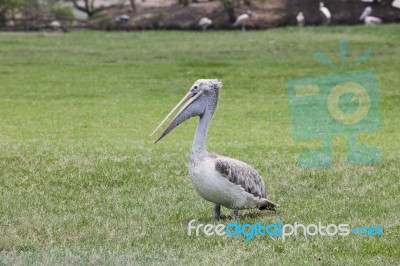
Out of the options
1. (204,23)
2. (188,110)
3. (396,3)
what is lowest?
(396,3)

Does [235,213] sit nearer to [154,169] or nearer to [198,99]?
[198,99]

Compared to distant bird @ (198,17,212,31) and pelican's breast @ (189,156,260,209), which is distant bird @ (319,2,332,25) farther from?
pelican's breast @ (189,156,260,209)

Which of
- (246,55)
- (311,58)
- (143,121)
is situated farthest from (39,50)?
(143,121)

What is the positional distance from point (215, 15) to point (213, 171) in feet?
121

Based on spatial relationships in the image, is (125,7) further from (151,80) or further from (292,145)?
(292,145)

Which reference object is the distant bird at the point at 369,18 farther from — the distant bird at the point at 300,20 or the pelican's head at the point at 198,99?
the pelican's head at the point at 198,99

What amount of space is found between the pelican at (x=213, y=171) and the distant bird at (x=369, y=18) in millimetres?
32009

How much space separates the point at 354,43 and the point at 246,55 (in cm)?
516

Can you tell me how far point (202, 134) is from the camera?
27.3 ft

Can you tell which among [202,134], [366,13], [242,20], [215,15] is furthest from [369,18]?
[202,134]

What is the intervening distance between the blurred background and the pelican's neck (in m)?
31.7

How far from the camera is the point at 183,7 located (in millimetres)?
45656

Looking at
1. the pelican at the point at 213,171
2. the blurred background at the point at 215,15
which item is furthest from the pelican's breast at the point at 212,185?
the blurred background at the point at 215,15

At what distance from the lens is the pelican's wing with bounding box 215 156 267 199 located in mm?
8164
